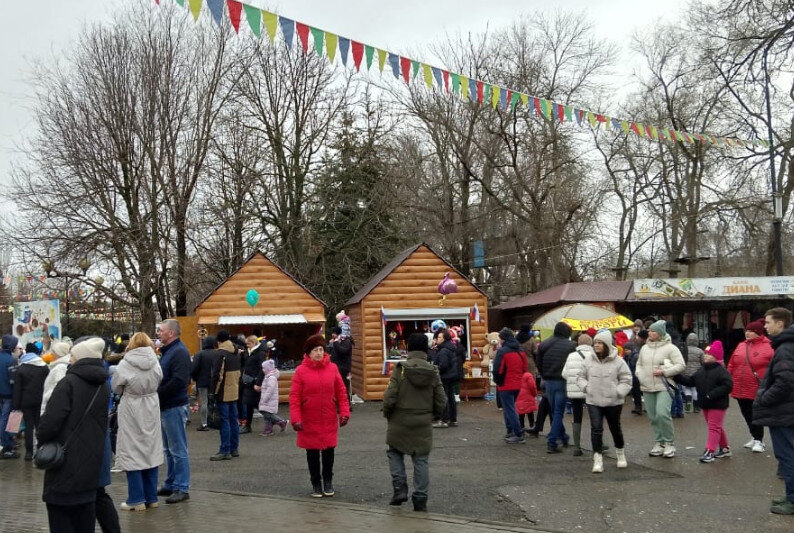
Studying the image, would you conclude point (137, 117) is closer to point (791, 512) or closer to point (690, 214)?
point (791, 512)

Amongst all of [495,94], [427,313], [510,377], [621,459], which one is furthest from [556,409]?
[427,313]

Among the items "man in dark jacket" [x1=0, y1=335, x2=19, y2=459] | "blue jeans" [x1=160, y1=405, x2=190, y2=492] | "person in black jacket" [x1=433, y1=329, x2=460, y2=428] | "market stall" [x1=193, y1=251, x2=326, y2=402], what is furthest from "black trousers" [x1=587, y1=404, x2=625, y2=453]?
"market stall" [x1=193, y1=251, x2=326, y2=402]

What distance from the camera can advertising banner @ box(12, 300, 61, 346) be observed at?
1691 cm

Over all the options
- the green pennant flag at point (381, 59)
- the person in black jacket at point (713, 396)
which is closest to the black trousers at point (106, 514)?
the green pennant flag at point (381, 59)

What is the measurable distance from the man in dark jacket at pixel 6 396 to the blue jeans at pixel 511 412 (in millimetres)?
7245

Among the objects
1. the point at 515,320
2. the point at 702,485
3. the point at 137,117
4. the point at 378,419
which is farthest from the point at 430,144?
the point at 702,485

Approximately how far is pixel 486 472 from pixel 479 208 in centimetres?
2616

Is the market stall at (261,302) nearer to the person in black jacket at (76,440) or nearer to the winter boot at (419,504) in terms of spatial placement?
the winter boot at (419,504)

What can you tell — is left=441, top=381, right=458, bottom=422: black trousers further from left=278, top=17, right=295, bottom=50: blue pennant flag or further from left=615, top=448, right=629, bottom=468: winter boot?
left=278, top=17, right=295, bottom=50: blue pennant flag

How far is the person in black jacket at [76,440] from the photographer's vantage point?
199 inches

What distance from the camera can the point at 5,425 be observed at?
11.9 meters

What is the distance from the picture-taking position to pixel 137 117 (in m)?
22.5

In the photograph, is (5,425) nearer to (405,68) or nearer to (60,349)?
(60,349)

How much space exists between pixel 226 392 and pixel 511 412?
4.15 meters
